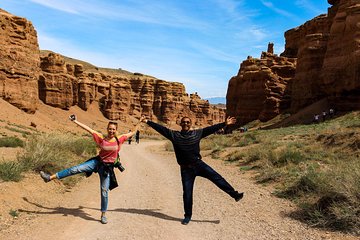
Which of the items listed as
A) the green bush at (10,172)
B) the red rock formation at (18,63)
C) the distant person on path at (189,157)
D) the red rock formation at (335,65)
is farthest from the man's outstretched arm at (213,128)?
the red rock formation at (18,63)

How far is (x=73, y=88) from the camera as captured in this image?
8050cm

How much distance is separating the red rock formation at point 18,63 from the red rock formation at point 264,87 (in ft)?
115

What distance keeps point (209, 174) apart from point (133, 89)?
106 meters

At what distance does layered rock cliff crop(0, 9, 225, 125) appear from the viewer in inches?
1825

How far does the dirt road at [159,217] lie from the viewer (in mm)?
5820

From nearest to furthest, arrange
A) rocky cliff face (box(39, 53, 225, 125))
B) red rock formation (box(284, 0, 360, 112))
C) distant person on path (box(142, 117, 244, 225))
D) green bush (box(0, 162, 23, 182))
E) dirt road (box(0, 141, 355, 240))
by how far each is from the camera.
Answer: dirt road (box(0, 141, 355, 240))
distant person on path (box(142, 117, 244, 225))
green bush (box(0, 162, 23, 182))
red rock formation (box(284, 0, 360, 112))
rocky cliff face (box(39, 53, 225, 125))

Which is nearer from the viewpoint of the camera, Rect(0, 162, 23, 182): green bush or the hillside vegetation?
the hillside vegetation

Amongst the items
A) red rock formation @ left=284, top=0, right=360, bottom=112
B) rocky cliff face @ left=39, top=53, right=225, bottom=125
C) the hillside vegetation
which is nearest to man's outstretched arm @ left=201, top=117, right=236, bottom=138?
the hillside vegetation

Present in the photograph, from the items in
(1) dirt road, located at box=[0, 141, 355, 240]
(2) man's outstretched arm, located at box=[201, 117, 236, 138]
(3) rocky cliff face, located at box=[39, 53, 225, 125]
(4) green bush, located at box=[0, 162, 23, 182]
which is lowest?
(1) dirt road, located at box=[0, 141, 355, 240]

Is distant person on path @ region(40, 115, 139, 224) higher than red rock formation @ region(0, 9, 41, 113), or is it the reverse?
red rock formation @ region(0, 9, 41, 113)

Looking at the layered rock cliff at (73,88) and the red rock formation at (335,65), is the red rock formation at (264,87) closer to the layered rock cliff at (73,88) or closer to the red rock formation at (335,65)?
the red rock formation at (335,65)

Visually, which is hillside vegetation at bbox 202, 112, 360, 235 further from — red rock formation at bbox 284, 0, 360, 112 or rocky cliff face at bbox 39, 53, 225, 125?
rocky cliff face at bbox 39, 53, 225, 125

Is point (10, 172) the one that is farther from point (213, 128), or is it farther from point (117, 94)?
point (117, 94)

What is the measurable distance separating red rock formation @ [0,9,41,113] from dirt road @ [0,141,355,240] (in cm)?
4101
